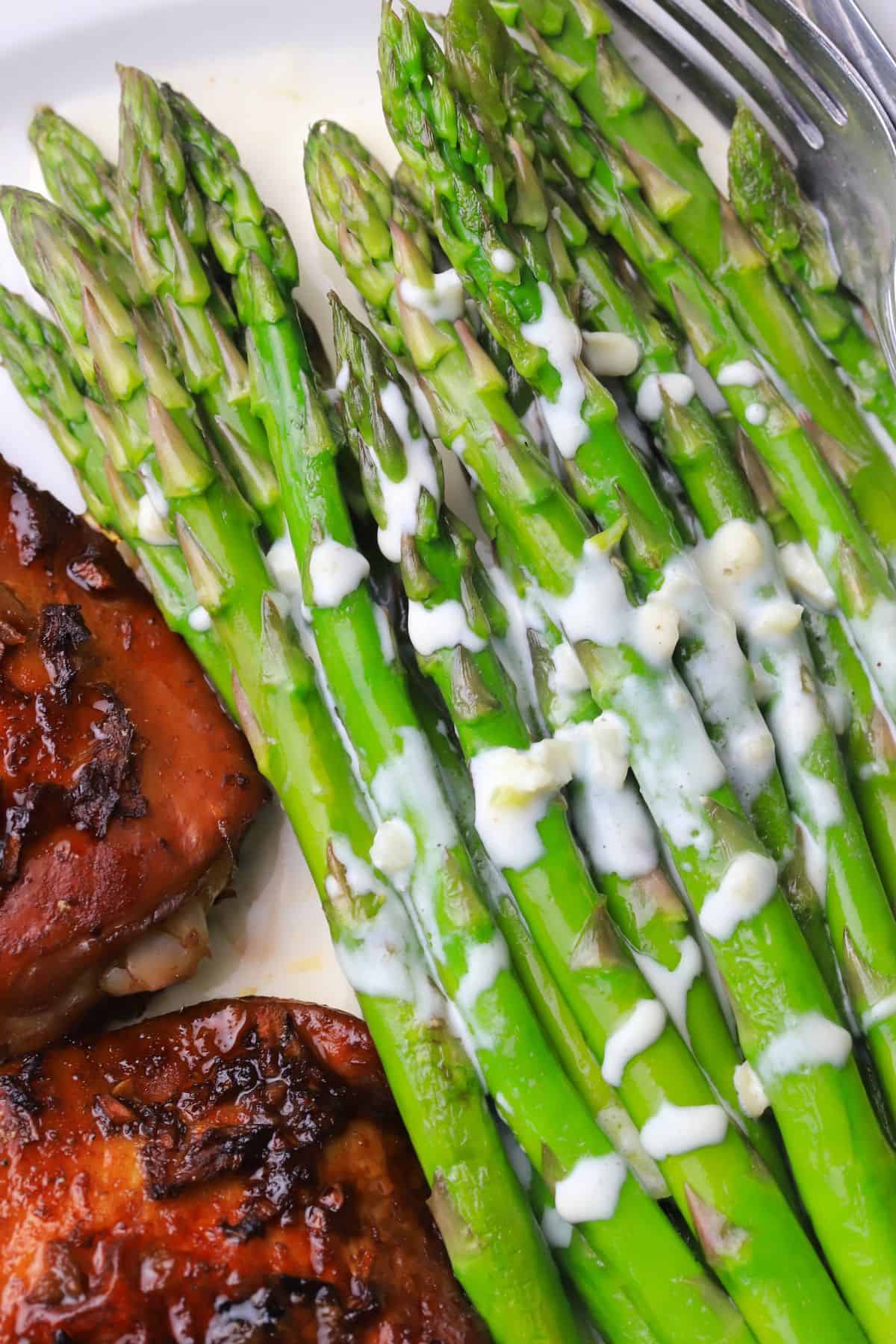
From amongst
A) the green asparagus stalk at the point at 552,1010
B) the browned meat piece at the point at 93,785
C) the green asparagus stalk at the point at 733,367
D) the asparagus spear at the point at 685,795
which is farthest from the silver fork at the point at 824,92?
the browned meat piece at the point at 93,785

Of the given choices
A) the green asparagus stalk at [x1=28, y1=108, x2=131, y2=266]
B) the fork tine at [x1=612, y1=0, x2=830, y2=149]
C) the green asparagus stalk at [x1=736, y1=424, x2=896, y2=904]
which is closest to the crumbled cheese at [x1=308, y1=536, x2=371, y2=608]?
the green asparagus stalk at [x1=736, y1=424, x2=896, y2=904]

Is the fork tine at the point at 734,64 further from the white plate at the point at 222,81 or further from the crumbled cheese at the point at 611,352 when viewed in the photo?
the crumbled cheese at the point at 611,352

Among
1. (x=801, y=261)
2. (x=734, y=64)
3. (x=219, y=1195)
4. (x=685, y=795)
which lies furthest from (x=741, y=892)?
(x=734, y=64)

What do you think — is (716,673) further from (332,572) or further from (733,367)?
(332,572)

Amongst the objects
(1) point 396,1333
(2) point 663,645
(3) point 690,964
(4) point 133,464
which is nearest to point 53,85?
(4) point 133,464

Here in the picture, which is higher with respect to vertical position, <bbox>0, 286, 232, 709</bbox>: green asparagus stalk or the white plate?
the white plate

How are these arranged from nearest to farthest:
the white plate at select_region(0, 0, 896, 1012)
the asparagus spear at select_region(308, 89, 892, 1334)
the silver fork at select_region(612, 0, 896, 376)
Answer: the asparagus spear at select_region(308, 89, 892, 1334), the silver fork at select_region(612, 0, 896, 376), the white plate at select_region(0, 0, 896, 1012)

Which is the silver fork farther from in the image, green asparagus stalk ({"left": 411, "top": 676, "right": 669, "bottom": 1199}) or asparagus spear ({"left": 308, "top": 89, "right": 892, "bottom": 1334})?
green asparagus stalk ({"left": 411, "top": 676, "right": 669, "bottom": 1199})

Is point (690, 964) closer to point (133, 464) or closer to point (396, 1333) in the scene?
point (396, 1333)
